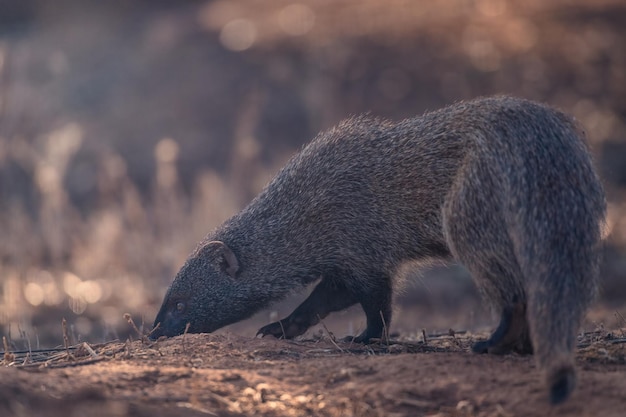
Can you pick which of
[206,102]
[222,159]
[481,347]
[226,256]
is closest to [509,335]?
[481,347]

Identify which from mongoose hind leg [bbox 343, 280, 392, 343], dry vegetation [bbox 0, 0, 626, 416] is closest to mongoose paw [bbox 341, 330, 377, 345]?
mongoose hind leg [bbox 343, 280, 392, 343]

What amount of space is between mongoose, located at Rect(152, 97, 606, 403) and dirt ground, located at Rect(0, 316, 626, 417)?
0.30 metres

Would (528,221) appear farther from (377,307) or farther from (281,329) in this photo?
(281,329)

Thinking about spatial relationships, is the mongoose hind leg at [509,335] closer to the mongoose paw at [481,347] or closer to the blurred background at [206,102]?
the mongoose paw at [481,347]

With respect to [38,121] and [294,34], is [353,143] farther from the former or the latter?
[294,34]

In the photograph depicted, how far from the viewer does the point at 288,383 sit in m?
4.65

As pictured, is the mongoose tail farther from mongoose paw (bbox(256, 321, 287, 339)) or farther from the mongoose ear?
the mongoose ear

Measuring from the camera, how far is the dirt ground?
407 centimetres

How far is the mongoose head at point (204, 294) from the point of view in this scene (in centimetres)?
662

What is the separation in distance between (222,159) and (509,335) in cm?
1298

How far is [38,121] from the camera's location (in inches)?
719

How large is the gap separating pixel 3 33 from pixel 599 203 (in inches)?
861

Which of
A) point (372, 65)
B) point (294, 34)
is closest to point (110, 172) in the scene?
point (372, 65)

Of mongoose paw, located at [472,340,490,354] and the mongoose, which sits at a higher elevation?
the mongoose
